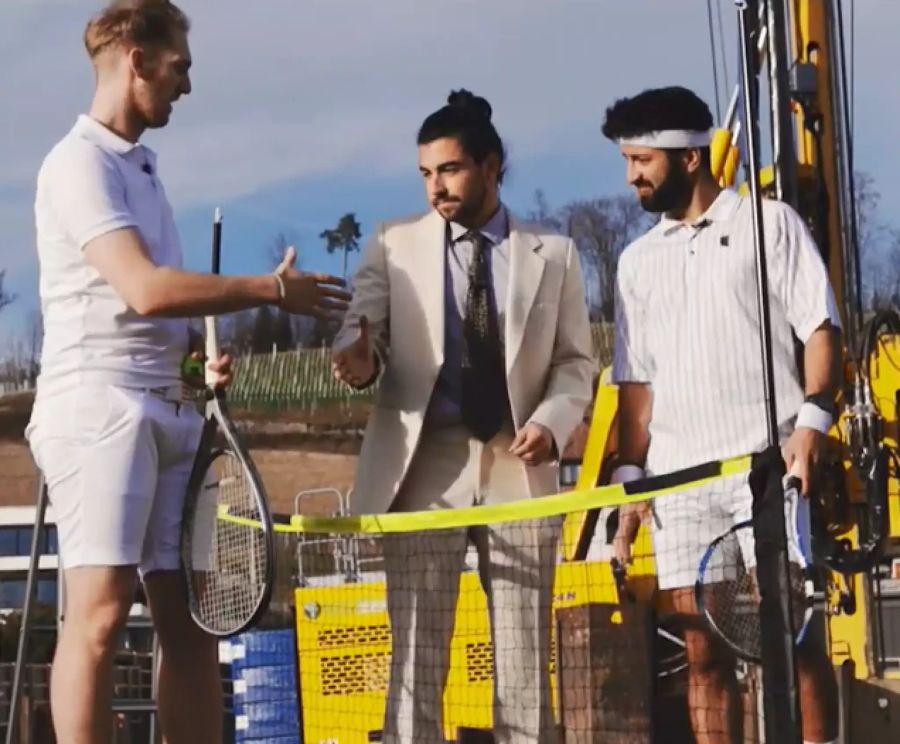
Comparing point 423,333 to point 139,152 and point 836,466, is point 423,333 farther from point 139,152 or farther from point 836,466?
point 836,466

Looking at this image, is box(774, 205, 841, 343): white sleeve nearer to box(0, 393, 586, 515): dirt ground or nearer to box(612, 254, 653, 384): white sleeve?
box(612, 254, 653, 384): white sleeve

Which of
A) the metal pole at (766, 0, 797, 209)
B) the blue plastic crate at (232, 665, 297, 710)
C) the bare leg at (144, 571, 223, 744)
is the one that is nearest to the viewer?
the bare leg at (144, 571, 223, 744)

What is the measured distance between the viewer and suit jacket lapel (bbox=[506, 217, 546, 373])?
4270mm

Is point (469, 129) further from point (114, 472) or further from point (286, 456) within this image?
point (286, 456)

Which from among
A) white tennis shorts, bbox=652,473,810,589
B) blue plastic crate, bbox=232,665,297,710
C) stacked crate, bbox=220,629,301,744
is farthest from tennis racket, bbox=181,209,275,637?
blue plastic crate, bbox=232,665,297,710

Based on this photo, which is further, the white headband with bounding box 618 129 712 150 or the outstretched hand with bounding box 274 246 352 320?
the white headband with bounding box 618 129 712 150

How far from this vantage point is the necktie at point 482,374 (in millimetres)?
4273

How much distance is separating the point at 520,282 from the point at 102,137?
1049 millimetres

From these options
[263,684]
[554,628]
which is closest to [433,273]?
[554,628]

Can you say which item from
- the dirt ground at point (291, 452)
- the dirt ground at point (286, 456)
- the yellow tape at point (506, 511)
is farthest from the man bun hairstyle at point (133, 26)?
the dirt ground at point (286, 456)

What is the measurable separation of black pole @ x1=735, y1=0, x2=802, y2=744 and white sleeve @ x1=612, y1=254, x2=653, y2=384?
98 centimetres

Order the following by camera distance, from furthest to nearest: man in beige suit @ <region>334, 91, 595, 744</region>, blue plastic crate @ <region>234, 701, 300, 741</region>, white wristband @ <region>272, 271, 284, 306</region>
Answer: blue plastic crate @ <region>234, 701, 300, 741</region> → man in beige suit @ <region>334, 91, 595, 744</region> → white wristband @ <region>272, 271, 284, 306</region>

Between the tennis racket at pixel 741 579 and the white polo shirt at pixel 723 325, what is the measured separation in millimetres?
217

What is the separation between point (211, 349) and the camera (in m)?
4.02
